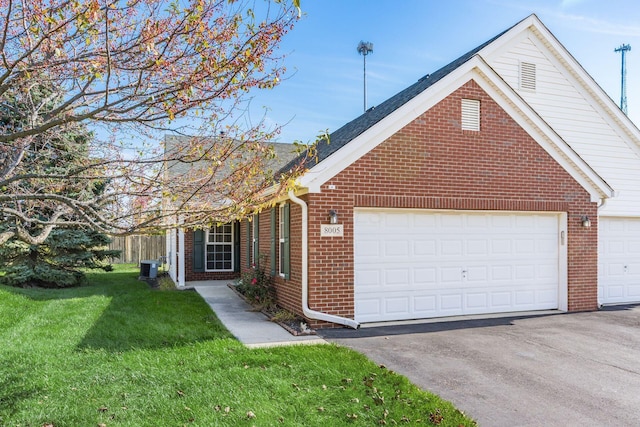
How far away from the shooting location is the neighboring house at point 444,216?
8.96m

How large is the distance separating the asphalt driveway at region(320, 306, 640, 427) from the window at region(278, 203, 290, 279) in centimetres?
201

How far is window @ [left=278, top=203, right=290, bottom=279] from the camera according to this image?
9.89 m

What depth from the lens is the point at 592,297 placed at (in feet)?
36.4

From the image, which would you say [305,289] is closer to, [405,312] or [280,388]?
[405,312]

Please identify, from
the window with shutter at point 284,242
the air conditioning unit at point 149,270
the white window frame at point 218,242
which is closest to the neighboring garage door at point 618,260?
the window with shutter at point 284,242

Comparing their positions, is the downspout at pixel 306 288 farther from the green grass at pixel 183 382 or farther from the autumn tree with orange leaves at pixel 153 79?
the autumn tree with orange leaves at pixel 153 79

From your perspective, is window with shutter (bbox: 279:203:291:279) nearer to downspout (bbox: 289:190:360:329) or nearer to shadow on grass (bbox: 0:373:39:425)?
downspout (bbox: 289:190:360:329)

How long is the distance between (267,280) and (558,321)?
629 cm

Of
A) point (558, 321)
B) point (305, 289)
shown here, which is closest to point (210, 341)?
point (305, 289)

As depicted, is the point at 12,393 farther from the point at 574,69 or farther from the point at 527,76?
the point at 574,69

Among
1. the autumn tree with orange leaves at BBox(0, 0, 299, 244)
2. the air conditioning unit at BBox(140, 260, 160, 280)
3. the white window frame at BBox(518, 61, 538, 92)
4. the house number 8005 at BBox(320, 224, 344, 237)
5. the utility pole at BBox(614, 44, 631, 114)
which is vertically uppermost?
the utility pole at BBox(614, 44, 631, 114)

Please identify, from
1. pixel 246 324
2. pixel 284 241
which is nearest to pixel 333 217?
pixel 284 241

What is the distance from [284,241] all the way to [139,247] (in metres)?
17.0

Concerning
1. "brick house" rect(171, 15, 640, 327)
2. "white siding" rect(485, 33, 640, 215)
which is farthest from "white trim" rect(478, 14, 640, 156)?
"brick house" rect(171, 15, 640, 327)
